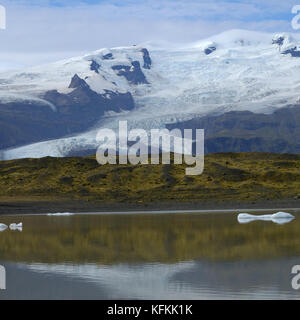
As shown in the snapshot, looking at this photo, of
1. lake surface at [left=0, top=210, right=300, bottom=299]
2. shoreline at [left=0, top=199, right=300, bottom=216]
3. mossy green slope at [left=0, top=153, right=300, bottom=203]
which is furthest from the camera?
mossy green slope at [left=0, top=153, right=300, bottom=203]

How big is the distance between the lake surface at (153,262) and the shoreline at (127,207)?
114 feet

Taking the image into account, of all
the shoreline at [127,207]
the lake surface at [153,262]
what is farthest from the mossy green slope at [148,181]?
the lake surface at [153,262]

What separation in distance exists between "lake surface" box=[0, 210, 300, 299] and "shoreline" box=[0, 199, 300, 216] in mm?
34893

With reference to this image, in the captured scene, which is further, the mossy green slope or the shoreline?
the mossy green slope

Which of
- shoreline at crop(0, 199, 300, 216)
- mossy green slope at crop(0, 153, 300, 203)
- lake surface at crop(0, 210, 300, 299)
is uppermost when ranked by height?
mossy green slope at crop(0, 153, 300, 203)

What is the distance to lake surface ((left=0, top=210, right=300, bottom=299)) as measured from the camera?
86.3 ft

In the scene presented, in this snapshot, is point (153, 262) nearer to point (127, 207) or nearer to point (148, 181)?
point (127, 207)

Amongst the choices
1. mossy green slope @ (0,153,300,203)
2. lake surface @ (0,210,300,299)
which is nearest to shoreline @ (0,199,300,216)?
mossy green slope @ (0,153,300,203)

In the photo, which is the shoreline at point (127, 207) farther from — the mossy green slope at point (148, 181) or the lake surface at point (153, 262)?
the lake surface at point (153, 262)

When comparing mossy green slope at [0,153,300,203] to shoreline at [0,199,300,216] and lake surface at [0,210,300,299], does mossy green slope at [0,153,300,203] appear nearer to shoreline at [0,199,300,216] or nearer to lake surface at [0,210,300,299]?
shoreline at [0,199,300,216]

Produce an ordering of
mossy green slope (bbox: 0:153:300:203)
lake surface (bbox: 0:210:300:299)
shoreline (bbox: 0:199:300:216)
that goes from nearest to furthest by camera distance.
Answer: lake surface (bbox: 0:210:300:299), shoreline (bbox: 0:199:300:216), mossy green slope (bbox: 0:153:300:203)
